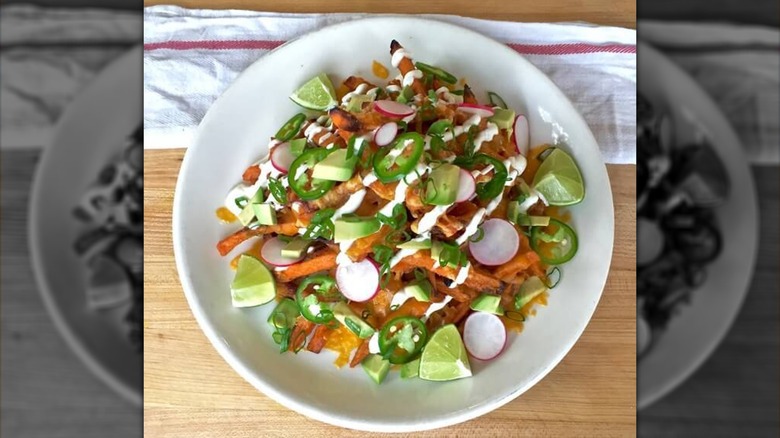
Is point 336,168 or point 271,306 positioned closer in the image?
point 336,168

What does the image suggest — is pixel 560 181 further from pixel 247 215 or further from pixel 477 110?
pixel 247 215

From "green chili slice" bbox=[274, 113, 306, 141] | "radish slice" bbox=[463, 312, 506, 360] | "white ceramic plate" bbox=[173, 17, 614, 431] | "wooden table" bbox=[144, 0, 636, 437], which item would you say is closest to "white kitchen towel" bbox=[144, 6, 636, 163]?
"wooden table" bbox=[144, 0, 636, 437]

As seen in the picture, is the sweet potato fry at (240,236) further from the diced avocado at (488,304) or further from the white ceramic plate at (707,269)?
the white ceramic plate at (707,269)

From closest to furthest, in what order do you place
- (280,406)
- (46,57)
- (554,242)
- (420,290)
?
1. (46,57)
2. (420,290)
3. (554,242)
4. (280,406)

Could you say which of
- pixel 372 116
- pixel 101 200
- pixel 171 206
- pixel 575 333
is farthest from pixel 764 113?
pixel 101 200

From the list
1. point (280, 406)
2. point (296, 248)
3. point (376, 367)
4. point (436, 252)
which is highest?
point (436, 252)

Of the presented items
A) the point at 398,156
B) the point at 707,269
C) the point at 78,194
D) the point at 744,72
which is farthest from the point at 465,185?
the point at 744,72
